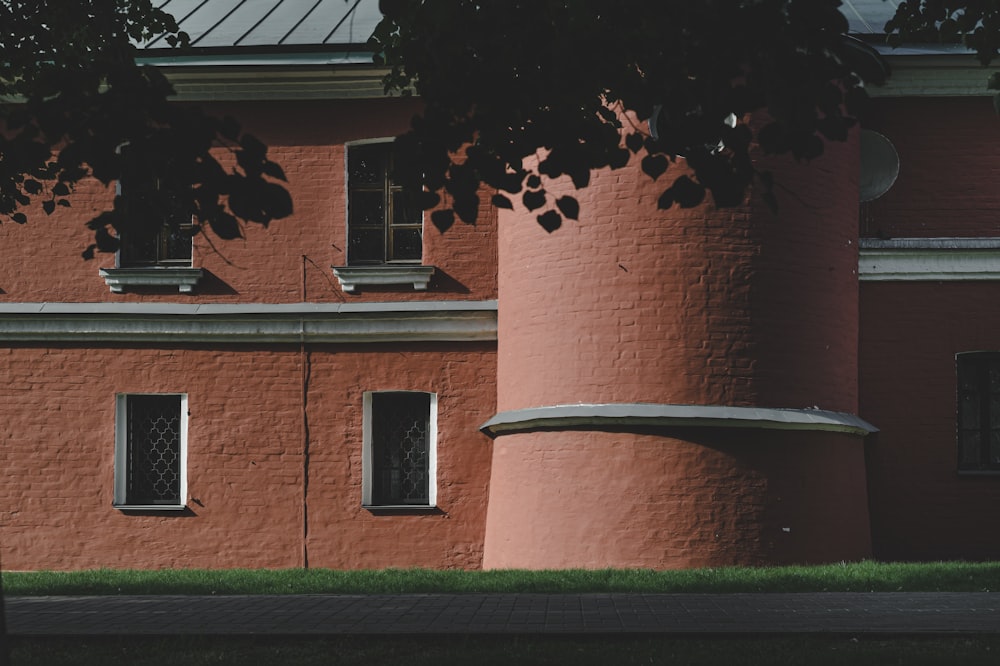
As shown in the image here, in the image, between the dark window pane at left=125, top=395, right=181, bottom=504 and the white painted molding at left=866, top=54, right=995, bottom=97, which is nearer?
the white painted molding at left=866, top=54, right=995, bottom=97

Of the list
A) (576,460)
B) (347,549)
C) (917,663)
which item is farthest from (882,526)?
(917,663)

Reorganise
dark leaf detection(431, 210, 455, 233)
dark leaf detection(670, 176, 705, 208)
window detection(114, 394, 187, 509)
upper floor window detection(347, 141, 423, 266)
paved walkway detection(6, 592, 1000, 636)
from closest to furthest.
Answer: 1. dark leaf detection(670, 176, 705, 208)
2. dark leaf detection(431, 210, 455, 233)
3. paved walkway detection(6, 592, 1000, 636)
4. window detection(114, 394, 187, 509)
5. upper floor window detection(347, 141, 423, 266)

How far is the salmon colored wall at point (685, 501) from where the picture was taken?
526 inches

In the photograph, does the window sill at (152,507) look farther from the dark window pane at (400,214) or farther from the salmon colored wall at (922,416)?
the salmon colored wall at (922,416)

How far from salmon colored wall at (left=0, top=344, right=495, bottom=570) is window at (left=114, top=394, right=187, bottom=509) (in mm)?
152

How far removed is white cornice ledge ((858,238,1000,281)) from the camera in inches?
608

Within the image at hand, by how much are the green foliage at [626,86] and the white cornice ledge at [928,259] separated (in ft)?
29.1

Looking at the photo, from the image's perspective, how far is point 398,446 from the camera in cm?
1605

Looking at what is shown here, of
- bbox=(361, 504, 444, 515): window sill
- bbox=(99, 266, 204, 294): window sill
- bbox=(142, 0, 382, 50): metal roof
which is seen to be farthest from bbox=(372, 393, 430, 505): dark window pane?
bbox=(142, 0, 382, 50): metal roof

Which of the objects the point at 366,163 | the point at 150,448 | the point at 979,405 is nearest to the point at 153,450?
the point at 150,448

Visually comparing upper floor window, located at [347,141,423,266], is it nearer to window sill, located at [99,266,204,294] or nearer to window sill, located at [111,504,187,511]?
window sill, located at [99,266,204,294]

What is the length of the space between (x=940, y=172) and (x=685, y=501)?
17.4ft

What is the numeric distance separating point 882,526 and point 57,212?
10249 millimetres

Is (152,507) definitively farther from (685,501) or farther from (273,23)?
(685,501)
